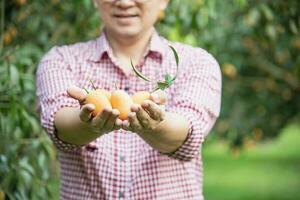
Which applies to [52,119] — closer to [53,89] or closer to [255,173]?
[53,89]

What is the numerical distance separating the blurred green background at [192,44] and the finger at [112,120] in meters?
1.25

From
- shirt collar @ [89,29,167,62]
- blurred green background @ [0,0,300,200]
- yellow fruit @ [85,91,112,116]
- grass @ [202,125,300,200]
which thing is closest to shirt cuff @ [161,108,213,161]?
shirt collar @ [89,29,167,62]

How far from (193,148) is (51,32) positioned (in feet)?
7.39

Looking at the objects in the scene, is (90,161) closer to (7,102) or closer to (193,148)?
(193,148)

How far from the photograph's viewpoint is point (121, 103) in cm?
254

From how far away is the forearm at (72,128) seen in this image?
280cm

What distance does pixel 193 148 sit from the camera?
3.03 m

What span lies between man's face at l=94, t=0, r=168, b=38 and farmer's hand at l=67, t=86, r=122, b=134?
604 mm

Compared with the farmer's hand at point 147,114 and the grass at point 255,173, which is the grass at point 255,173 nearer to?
the grass at point 255,173

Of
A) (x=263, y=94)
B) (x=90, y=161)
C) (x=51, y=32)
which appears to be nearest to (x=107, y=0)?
(x=90, y=161)

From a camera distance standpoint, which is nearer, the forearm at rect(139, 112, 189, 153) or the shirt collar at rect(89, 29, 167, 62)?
the forearm at rect(139, 112, 189, 153)

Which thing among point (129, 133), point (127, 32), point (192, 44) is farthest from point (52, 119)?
point (192, 44)

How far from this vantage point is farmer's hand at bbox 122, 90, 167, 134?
2.55 metres

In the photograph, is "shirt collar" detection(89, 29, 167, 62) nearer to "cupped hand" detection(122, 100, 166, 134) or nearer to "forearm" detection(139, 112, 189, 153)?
"forearm" detection(139, 112, 189, 153)
